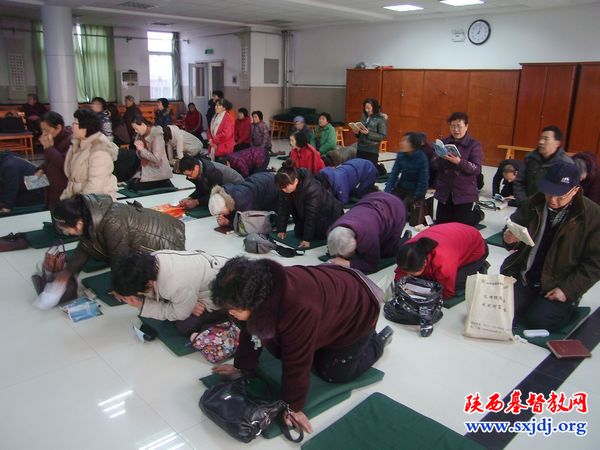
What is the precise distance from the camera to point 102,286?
12.6 feet

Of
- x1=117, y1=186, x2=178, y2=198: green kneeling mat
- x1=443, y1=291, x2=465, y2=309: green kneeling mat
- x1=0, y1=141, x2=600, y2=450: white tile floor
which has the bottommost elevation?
x1=0, y1=141, x2=600, y2=450: white tile floor

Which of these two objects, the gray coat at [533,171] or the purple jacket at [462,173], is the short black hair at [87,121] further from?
the gray coat at [533,171]

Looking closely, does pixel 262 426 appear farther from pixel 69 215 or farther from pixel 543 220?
pixel 543 220

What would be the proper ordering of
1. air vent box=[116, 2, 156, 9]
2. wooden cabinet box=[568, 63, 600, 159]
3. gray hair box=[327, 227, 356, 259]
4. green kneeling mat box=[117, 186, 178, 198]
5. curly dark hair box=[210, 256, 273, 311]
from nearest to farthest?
curly dark hair box=[210, 256, 273, 311], gray hair box=[327, 227, 356, 259], green kneeling mat box=[117, 186, 178, 198], wooden cabinet box=[568, 63, 600, 159], air vent box=[116, 2, 156, 9]

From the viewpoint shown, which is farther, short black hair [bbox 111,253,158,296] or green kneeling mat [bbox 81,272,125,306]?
green kneeling mat [bbox 81,272,125,306]

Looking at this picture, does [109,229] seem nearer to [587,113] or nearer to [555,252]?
[555,252]

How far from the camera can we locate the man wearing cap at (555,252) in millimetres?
2939

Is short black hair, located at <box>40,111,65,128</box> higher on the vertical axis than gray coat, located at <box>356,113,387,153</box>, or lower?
higher

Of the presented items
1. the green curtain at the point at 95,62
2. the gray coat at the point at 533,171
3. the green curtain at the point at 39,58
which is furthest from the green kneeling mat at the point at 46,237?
the green curtain at the point at 95,62

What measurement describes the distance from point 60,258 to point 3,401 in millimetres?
1326

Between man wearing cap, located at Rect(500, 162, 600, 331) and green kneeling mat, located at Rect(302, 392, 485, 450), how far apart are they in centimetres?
134

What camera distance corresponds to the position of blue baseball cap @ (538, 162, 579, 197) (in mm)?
2842

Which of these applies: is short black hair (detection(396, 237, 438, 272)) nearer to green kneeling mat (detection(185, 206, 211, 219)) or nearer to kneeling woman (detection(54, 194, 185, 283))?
kneeling woman (detection(54, 194, 185, 283))

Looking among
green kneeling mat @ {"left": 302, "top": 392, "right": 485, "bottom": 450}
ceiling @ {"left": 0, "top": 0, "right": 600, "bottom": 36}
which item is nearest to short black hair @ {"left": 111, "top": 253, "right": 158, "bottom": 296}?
green kneeling mat @ {"left": 302, "top": 392, "right": 485, "bottom": 450}
